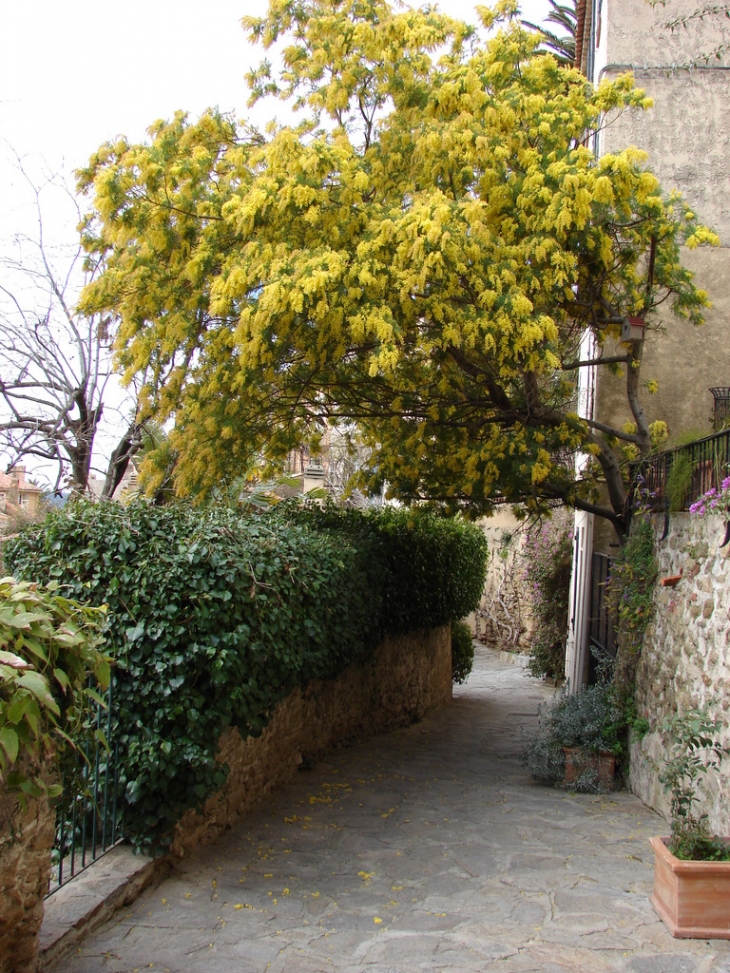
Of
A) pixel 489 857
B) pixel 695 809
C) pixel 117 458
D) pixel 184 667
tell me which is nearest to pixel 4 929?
pixel 184 667

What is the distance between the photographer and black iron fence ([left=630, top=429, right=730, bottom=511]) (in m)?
5.88

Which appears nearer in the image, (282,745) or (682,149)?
(282,745)

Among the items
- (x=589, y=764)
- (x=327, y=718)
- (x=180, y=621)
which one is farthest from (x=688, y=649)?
(x=327, y=718)

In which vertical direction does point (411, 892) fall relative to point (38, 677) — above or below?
below

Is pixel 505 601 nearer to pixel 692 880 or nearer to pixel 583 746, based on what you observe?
pixel 583 746

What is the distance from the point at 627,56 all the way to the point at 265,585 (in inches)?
347

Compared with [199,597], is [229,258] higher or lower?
higher

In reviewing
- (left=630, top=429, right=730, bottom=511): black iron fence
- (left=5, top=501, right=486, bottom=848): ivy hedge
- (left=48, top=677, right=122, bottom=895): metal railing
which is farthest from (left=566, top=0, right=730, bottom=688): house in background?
(left=48, top=677, right=122, bottom=895): metal railing

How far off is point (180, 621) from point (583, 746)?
5.11 meters

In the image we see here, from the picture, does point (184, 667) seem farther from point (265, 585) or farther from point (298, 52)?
point (298, 52)

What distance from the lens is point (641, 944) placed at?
4.59 m

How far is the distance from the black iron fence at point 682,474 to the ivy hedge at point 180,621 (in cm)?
304

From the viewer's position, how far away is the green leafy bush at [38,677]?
3.34 m

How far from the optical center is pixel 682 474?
668cm
